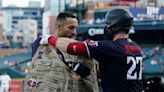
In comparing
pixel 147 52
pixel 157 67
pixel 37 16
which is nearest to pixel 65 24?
pixel 157 67

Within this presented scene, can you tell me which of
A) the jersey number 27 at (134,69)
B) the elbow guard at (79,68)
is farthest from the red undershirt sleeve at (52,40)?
the jersey number 27 at (134,69)

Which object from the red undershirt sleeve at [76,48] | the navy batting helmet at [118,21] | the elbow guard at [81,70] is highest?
the navy batting helmet at [118,21]

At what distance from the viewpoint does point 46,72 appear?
12.5 feet

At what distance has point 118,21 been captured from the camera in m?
3.57

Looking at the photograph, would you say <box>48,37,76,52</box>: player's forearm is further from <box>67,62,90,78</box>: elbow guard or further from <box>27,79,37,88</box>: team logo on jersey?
<box>27,79,37,88</box>: team logo on jersey

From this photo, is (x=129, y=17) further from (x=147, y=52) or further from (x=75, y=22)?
(x=147, y=52)

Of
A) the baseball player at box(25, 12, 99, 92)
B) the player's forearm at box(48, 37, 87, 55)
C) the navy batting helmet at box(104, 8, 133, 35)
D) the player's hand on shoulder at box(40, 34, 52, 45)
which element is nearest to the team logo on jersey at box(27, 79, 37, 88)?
the baseball player at box(25, 12, 99, 92)

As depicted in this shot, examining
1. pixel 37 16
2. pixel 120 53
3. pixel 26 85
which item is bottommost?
pixel 37 16

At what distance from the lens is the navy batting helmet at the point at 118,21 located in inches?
141

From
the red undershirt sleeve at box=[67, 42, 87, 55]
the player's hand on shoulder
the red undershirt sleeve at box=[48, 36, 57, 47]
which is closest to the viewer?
the red undershirt sleeve at box=[67, 42, 87, 55]

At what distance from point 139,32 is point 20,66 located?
8948 millimetres

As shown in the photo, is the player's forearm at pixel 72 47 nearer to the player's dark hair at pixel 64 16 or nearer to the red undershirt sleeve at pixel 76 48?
the red undershirt sleeve at pixel 76 48

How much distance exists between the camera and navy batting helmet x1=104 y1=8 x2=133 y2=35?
11.7ft

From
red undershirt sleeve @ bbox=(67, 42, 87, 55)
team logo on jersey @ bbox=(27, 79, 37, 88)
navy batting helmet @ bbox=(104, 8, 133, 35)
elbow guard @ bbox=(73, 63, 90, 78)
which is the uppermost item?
navy batting helmet @ bbox=(104, 8, 133, 35)
